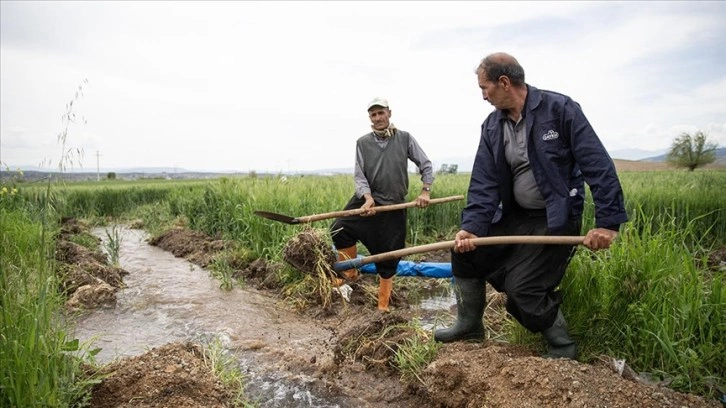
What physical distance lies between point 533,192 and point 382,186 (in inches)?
78.9

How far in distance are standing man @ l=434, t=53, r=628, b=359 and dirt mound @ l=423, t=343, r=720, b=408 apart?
12.0 inches

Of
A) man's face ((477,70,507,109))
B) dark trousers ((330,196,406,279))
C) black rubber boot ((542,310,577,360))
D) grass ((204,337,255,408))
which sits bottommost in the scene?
grass ((204,337,255,408))

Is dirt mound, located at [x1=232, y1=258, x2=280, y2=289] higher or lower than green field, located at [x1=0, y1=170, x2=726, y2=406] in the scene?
lower

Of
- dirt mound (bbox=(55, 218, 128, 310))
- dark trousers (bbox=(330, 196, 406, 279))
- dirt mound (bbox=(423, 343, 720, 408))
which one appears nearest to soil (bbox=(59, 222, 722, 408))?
dirt mound (bbox=(423, 343, 720, 408))

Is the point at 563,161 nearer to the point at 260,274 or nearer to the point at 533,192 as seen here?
the point at 533,192

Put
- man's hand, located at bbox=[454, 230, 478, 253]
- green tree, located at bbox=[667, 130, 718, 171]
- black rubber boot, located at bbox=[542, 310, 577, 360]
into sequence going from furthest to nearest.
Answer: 1. green tree, located at bbox=[667, 130, 718, 171]
2. man's hand, located at bbox=[454, 230, 478, 253]
3. black rubber boot, located at bbox=[542, 310, 577, 360]

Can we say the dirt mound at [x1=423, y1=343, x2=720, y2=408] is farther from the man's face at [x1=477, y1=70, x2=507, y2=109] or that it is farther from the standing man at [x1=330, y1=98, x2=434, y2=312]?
the standing man at [x1=330, y1=98, x2=434, y2=312]

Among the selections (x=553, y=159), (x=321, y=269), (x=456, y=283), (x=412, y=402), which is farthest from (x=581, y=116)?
(x=321, y=269)

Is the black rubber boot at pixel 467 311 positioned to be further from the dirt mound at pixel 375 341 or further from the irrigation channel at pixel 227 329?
the irrigation channel at pixel 227 329

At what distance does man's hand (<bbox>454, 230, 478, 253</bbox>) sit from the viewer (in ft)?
9.04

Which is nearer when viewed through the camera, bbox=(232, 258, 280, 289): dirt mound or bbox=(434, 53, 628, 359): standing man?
bbox=(434, 53, 628, 359): standing man

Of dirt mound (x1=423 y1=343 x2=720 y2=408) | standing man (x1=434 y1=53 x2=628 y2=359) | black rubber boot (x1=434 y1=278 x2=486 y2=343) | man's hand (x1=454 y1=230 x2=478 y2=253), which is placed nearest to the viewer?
dirt mound (x1=423 y1=343 x2=720 y2=408)

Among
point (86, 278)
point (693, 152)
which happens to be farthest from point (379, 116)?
point (693, 152)

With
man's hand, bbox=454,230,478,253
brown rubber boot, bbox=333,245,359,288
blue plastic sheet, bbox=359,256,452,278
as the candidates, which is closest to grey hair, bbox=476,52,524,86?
man's hand, bbox=454,230,478,253
